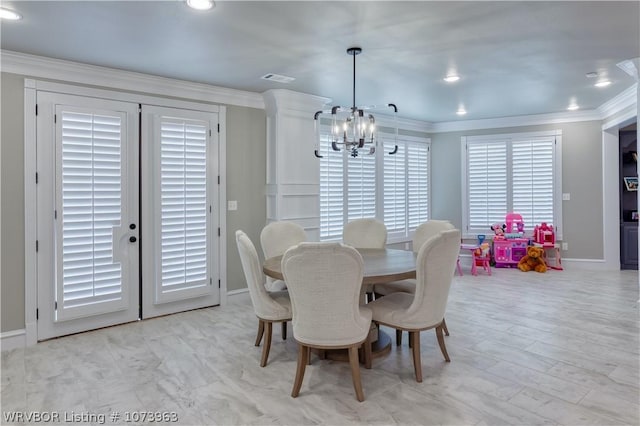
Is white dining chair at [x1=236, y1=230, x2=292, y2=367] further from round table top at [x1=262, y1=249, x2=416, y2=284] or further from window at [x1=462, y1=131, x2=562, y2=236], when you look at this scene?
window at [x1=462, y1=131, x2=562, y2=236]

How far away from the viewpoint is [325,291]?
243 cm

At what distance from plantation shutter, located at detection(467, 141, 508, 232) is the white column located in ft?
11.0

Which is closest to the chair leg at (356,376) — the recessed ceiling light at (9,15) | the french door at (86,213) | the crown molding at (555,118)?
the french door at (86,213)

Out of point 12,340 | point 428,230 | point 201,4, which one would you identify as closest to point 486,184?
point 428,230

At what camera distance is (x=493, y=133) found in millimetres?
7051

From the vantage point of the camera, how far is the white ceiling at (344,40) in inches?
104

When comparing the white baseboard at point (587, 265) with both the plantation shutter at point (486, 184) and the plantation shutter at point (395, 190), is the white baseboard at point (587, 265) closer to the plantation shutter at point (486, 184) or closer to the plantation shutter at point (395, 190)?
the plantation shutter at point (486, 184)

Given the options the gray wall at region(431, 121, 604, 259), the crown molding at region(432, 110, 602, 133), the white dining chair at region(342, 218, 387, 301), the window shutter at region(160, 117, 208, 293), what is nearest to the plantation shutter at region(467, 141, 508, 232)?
the crown molding at region(432, 110, 602, 133)

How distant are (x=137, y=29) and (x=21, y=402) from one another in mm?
2606

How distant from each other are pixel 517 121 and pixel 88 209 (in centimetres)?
645

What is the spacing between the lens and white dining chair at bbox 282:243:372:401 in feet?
7.81

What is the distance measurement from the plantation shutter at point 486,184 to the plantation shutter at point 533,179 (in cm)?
18

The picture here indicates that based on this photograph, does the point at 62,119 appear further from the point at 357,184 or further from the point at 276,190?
the point at 357,184

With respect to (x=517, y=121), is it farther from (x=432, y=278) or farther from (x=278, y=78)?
(x=432, y=278)
